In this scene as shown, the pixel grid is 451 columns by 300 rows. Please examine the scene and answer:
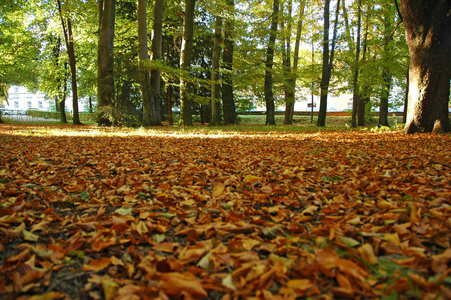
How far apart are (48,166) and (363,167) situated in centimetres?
431

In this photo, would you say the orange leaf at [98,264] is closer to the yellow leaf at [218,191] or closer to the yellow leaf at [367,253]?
the yellow leaf at [218,191]

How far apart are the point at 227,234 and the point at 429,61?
7.72 meters

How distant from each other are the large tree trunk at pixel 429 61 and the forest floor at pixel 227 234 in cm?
460

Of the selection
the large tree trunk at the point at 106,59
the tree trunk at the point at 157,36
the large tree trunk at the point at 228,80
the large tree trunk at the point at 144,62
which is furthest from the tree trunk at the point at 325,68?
the large tree trunk at the point at 106,59

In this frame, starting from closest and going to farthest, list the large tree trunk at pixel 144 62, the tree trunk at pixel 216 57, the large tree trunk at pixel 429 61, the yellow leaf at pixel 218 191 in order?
the yellow leaf at pixel 218 191
the large tree trunk at pixel 429 61
the large tree trunk at pixel 144 62
the tree trunk at pixel 216 57

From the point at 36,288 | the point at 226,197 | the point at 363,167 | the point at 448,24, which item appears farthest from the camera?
the point at 448,24

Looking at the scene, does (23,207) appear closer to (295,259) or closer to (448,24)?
(295,259)

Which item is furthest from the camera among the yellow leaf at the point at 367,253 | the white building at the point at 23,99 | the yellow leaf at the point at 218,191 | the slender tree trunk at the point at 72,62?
the white building at the point at 23,99

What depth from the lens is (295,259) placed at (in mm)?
1392

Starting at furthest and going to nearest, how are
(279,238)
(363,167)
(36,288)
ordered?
1. (363,167)
2. (279,238)
3. (36,288)

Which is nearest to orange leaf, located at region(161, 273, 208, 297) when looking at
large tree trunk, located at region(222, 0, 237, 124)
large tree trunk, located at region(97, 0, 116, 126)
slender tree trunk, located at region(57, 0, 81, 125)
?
large tree trunk, located at region(97, 0, 116, 126)

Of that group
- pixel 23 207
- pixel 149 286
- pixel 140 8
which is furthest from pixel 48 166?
pixel 140 8

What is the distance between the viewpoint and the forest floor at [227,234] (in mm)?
1192

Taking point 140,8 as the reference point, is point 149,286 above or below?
below
